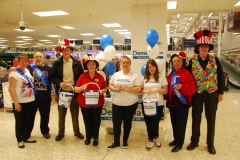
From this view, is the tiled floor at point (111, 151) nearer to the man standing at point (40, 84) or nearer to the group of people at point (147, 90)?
the group of people at point (147, 90)

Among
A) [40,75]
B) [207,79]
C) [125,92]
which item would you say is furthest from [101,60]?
[207,79]

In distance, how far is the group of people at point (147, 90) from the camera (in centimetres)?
297

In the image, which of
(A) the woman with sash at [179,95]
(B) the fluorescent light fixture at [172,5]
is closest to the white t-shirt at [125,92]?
(A) the woman with sash at [179,95]

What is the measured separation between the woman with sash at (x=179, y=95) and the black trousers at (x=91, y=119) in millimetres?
1111

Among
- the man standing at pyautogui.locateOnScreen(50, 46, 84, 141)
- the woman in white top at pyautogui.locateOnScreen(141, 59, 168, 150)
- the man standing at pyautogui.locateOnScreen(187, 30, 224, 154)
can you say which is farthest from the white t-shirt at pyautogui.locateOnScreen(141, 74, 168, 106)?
the man standing at pyautogui.locateOnScreen(50, 46, 84, 141)

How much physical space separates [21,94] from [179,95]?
7.83ft

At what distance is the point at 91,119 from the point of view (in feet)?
10.9

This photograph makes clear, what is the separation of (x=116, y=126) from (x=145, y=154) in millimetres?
589

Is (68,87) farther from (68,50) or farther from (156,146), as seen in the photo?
(156,146)

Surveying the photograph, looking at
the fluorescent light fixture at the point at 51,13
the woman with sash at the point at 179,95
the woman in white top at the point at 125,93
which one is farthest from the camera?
the fluorescent light fixture at the point at 51,13

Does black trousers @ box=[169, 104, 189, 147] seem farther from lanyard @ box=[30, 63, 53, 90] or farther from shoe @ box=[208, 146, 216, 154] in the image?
lanyard @ box=[30, 63, 53, 90]

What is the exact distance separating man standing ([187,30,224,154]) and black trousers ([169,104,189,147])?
0.21m

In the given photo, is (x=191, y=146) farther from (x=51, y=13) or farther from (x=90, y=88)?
(x=51, y=13)

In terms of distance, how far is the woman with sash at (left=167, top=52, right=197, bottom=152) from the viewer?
2928mm
